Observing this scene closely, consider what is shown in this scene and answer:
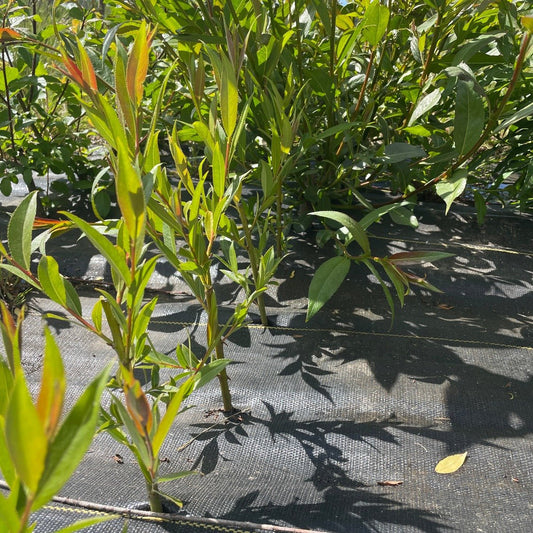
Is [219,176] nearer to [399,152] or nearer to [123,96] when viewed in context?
[123,96]

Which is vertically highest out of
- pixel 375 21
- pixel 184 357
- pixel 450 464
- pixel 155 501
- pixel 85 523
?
pixel 375 21

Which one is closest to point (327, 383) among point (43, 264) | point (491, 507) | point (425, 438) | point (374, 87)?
point (425, 438)

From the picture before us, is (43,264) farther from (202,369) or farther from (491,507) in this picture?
(491,507)

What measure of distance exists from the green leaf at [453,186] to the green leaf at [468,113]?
0.06 metres

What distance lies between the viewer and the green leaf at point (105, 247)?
490mm

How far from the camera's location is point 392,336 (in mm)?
1243

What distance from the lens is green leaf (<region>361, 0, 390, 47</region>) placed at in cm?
115

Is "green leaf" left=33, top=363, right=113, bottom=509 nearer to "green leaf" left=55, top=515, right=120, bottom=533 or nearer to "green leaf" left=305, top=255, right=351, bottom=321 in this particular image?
"green leaf" left=55, top=515, right=120, bottom=533

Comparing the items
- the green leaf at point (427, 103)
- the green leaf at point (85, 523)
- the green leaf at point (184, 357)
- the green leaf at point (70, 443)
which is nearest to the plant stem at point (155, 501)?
the green leaf at point (184, 357)

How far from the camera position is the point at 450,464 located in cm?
89

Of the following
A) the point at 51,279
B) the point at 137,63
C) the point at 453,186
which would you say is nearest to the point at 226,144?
the point at 137,63

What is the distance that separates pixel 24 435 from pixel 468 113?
93 centimetres

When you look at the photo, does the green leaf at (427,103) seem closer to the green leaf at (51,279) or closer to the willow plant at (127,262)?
the willow plant at (127,262)

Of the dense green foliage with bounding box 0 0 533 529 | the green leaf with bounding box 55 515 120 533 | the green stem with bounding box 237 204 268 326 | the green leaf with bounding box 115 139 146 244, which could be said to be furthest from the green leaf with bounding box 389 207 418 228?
the green leaf with bounding box 55 515 120 533
